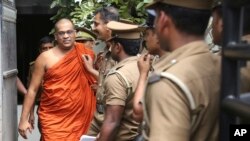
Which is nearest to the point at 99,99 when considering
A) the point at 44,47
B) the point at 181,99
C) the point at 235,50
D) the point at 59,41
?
the point at 59,41

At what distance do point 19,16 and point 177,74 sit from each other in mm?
8648

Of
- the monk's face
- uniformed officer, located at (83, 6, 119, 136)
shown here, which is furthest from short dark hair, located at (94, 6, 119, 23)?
the monk's face

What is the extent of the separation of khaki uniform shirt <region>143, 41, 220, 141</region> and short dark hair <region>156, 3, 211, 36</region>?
0.17 feet

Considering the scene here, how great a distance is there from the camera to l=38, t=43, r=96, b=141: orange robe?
5582 mm

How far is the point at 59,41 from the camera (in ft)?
18.4

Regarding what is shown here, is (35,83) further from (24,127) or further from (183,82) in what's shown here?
Result: (183,82)

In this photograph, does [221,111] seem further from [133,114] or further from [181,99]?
[133,114]

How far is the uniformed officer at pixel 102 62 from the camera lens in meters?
4.08

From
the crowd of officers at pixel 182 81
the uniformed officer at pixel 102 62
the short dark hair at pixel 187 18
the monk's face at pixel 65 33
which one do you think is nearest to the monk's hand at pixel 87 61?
the uniformed officer at pixel 102 62

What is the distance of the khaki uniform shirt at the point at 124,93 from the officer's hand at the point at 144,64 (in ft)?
0.43

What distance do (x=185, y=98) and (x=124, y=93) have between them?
1690 millimetres

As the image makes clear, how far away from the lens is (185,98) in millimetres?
1866

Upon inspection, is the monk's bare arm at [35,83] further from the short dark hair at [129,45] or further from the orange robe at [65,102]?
the short dark hair at [129,45]

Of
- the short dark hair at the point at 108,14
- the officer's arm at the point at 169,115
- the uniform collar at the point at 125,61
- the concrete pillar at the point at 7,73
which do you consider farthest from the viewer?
the short dark hair at the point at 108,14
